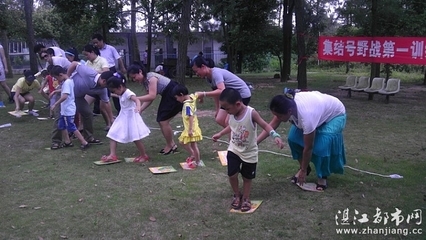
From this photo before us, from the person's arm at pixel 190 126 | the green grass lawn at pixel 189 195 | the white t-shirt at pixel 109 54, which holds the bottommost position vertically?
the green grass lawn at pixel 189 195

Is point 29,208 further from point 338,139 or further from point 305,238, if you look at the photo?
point 338,139

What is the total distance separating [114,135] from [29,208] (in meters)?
1.77

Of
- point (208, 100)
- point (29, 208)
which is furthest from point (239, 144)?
point (208, 100)

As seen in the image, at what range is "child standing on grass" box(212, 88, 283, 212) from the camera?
3.88 meters

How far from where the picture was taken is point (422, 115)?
9.29 metres

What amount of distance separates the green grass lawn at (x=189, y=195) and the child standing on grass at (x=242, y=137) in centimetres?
36

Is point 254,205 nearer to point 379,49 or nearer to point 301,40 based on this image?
point 379,49

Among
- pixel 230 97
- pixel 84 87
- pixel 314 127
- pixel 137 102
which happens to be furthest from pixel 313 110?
pixel 84 87

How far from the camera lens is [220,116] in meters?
5.94

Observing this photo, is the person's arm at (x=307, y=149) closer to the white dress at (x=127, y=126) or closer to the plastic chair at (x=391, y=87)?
the white dress at (x=127, y=126)

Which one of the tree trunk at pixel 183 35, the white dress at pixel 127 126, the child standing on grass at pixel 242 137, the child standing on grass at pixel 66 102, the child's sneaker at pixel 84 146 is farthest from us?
the tree trunk at pixel 183 35

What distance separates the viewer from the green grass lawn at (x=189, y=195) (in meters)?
3.75

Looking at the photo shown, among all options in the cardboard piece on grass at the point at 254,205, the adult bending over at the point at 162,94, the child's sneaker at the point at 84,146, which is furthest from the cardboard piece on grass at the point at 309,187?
the child's sneaker at the point at 84,146

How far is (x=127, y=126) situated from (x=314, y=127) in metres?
2.77
